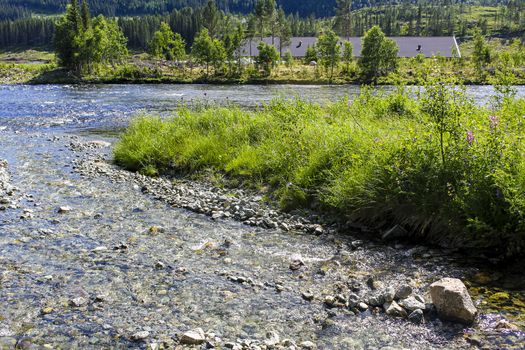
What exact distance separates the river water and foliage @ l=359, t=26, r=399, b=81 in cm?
9111

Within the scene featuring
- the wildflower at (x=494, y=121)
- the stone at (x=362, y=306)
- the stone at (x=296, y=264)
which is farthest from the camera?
the wildflower at (x=494, y=121)

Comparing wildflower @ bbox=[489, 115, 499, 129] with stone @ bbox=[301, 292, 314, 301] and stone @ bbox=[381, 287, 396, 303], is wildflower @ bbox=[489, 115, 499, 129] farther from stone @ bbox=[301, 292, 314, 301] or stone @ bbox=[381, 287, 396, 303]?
stone @ bbox=[301, 292, 314, 301]

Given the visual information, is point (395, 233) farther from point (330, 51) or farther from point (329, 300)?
point (330, 51)

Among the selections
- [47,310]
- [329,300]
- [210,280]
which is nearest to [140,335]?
[47,310]

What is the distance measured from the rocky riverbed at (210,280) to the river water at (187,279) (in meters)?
0.03

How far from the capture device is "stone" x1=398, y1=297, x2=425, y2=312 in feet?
23.1

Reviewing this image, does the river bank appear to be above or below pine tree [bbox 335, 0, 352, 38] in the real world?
below

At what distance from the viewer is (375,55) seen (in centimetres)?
9788

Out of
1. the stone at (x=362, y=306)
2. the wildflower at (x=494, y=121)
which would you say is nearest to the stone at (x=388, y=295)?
the stone at (x=362, y=306)

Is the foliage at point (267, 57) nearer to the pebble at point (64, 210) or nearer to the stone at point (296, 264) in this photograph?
the pebble at point (64, 210)

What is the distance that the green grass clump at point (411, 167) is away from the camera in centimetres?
876

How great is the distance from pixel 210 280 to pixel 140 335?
2.09 m

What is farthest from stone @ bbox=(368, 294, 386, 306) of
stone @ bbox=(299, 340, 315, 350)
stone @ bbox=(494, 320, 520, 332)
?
stone @ bbox=(494, 320, 520, 332)

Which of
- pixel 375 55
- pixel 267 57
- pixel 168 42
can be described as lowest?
pixel 375 55
